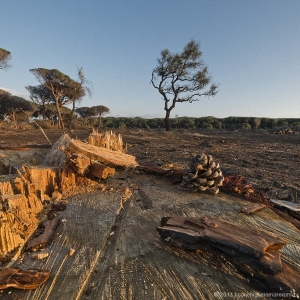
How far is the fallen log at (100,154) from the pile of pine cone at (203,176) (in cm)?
94

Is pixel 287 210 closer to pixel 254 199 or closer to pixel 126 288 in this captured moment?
pixel 254 199

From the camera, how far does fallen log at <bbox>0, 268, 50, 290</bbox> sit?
972mm

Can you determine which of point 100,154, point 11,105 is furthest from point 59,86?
point 100,154

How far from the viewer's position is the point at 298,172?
437 cm

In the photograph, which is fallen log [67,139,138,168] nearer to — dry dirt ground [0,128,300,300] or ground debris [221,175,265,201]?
dry dirt ground [0,128,300,300]

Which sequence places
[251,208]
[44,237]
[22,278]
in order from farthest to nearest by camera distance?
[251,208] < [44,237] < [22,278]

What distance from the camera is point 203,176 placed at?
2139mm

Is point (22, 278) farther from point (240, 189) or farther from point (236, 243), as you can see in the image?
point (240, 189)

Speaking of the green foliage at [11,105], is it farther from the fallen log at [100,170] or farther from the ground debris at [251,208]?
the ground debris at [251,208]

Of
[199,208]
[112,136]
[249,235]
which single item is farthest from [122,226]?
[112,136]

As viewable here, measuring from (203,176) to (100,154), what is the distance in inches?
47.2

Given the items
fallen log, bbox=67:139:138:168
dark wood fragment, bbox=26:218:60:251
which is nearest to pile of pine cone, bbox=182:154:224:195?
fallen log, bbox=67:139:138:168

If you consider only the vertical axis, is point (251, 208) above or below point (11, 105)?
below

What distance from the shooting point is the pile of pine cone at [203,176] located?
6.87 feet
